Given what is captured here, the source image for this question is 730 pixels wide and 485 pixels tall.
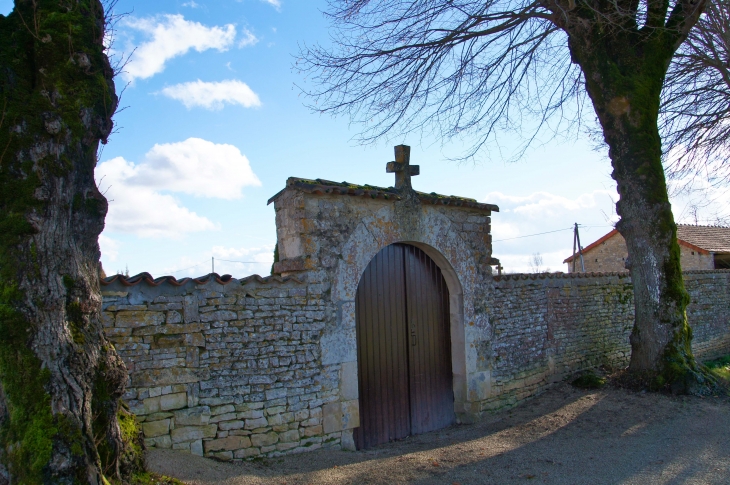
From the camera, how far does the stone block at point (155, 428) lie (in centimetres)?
460

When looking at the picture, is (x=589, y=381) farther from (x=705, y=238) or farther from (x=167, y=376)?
(x=705, y=238)

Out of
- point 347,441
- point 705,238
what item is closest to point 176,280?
point 347,441

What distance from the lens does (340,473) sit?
4.99 metres

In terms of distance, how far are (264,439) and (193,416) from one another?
78cm

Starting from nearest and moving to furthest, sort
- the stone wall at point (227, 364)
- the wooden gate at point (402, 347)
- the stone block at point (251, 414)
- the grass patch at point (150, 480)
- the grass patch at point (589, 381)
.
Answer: the grass patch at point (150, 480)
the stone wall at point (227, 364)
the stone block at point (251, 414)
the wooden gate at point (402, 347)
the grass patch at point (589, 381)

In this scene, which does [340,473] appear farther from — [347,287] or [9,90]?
[9,90]

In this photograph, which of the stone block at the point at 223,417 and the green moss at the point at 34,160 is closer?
the green moss at the point at 34,160

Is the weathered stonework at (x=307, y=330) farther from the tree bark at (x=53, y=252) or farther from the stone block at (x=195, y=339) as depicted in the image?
the tree bark at (x=53, y=252)

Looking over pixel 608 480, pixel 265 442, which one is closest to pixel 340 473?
pixel 265 442

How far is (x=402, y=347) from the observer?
6.71 m

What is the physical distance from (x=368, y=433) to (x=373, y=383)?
22.7 inches

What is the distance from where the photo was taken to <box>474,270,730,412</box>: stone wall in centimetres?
761

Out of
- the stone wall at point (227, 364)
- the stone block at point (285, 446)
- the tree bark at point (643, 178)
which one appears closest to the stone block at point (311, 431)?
the stone wall at point (227, 364)

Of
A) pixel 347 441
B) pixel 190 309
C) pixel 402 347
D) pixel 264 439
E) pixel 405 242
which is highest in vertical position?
pixel 405 242
